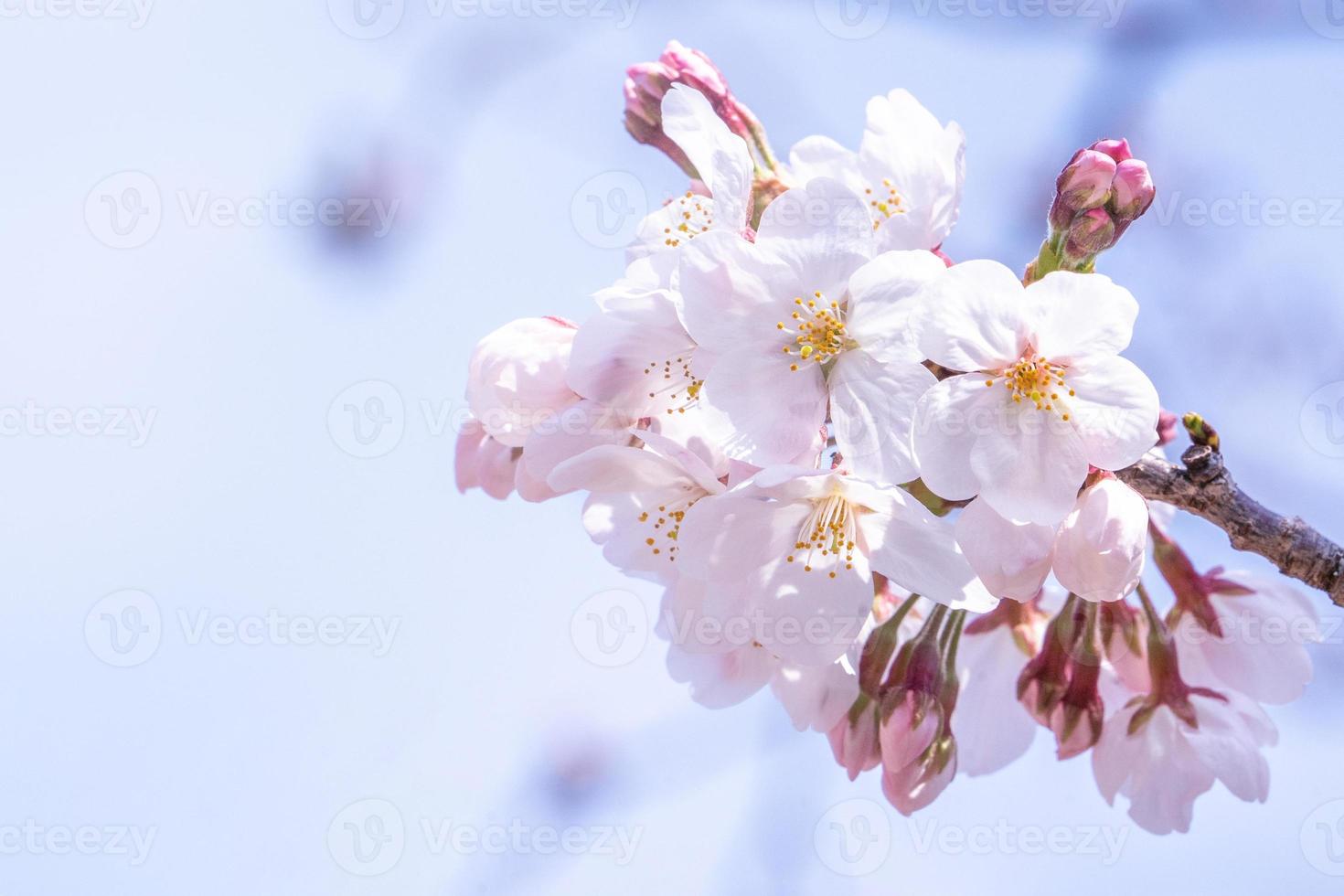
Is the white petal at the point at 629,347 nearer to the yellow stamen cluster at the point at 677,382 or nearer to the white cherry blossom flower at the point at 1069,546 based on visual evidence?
the yellow stamen cluster at the point at 677,382

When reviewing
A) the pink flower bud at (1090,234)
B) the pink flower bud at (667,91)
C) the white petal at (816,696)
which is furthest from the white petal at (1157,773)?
→ the pink flower bud at (667,91)

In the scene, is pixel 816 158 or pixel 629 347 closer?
pixel 629 347

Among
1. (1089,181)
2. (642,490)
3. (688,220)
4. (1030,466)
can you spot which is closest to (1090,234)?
(1089,181)

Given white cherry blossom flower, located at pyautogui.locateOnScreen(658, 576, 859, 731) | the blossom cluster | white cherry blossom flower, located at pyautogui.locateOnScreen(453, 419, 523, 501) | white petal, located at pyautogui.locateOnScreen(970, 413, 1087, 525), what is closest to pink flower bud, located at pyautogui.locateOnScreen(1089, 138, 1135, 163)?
the blossom cluster

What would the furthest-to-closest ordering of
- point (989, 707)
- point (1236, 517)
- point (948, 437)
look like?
1. point (989, 707)
2. point (1236, 517)
3. point (948, 437)

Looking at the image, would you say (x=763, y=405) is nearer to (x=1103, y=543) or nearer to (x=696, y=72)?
(x=1103, y=543)

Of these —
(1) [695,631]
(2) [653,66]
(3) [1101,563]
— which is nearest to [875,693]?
(1) [695,631]

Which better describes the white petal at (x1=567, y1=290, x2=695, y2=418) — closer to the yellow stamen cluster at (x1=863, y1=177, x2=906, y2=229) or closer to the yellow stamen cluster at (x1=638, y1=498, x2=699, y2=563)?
the yellow stamen cluster at (x1=638, y1=498, x2=699, y2=563)
